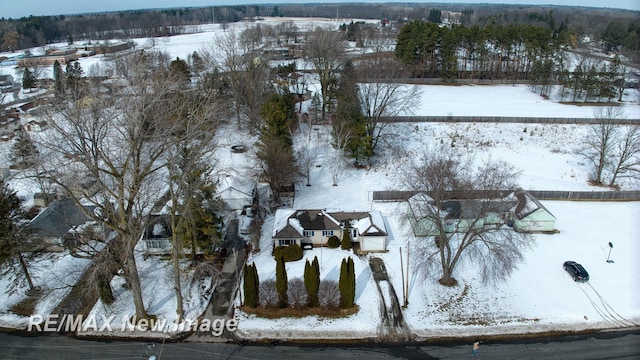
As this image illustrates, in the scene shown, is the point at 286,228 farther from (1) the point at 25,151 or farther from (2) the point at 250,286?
(1) the point at 25,151

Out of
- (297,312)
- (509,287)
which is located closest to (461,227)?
(509,287)

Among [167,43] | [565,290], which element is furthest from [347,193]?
[167,43]

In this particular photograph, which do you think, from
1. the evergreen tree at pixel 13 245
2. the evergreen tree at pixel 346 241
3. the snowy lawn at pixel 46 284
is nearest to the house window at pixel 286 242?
the evergreen tree at pixel 346 241

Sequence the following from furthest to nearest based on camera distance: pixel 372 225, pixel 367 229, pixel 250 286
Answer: pixel 372 225, pixel 367 229, pixel 250 286

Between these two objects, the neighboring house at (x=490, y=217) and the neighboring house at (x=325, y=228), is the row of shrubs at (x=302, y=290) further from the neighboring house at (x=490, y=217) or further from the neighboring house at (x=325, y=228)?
the neighboring house at (x=490, y=217)

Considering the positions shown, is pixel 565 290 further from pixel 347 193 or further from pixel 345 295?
pixel 347 193
